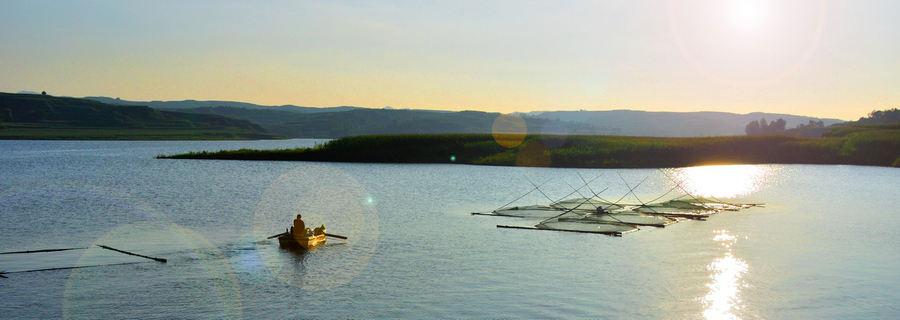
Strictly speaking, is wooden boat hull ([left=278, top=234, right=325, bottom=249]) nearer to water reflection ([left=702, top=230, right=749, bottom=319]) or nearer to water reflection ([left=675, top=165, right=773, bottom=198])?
water reflection ([left=702, top=230, right=749, bottom=319])

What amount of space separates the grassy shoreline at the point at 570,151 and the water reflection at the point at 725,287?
52436 mm

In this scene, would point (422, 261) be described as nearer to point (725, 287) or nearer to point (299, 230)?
point (299, 230)

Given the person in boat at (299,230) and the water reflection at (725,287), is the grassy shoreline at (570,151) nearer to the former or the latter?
the water reflection at (725,287)

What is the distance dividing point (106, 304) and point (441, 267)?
28.9 ft

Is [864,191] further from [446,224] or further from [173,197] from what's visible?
[173,197]

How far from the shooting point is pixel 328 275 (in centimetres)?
1773

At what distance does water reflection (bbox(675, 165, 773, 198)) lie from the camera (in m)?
45.1

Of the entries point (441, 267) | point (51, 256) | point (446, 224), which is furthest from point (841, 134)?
point (51, 256)

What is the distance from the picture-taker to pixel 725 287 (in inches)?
647

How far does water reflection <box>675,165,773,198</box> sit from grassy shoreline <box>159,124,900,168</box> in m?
4.94

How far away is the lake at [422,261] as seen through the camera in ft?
47.9

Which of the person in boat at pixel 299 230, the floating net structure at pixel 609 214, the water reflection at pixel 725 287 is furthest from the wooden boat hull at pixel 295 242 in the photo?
the water reflection at pixel 725 287

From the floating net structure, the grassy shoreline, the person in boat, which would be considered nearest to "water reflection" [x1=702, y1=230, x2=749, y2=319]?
the floating net structure

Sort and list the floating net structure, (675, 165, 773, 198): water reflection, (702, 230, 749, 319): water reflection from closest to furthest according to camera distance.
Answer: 1. (702, 230, 749, 319): water reflection
2. the floating net structure
3. (675, 165, 773, 198): water reflection
